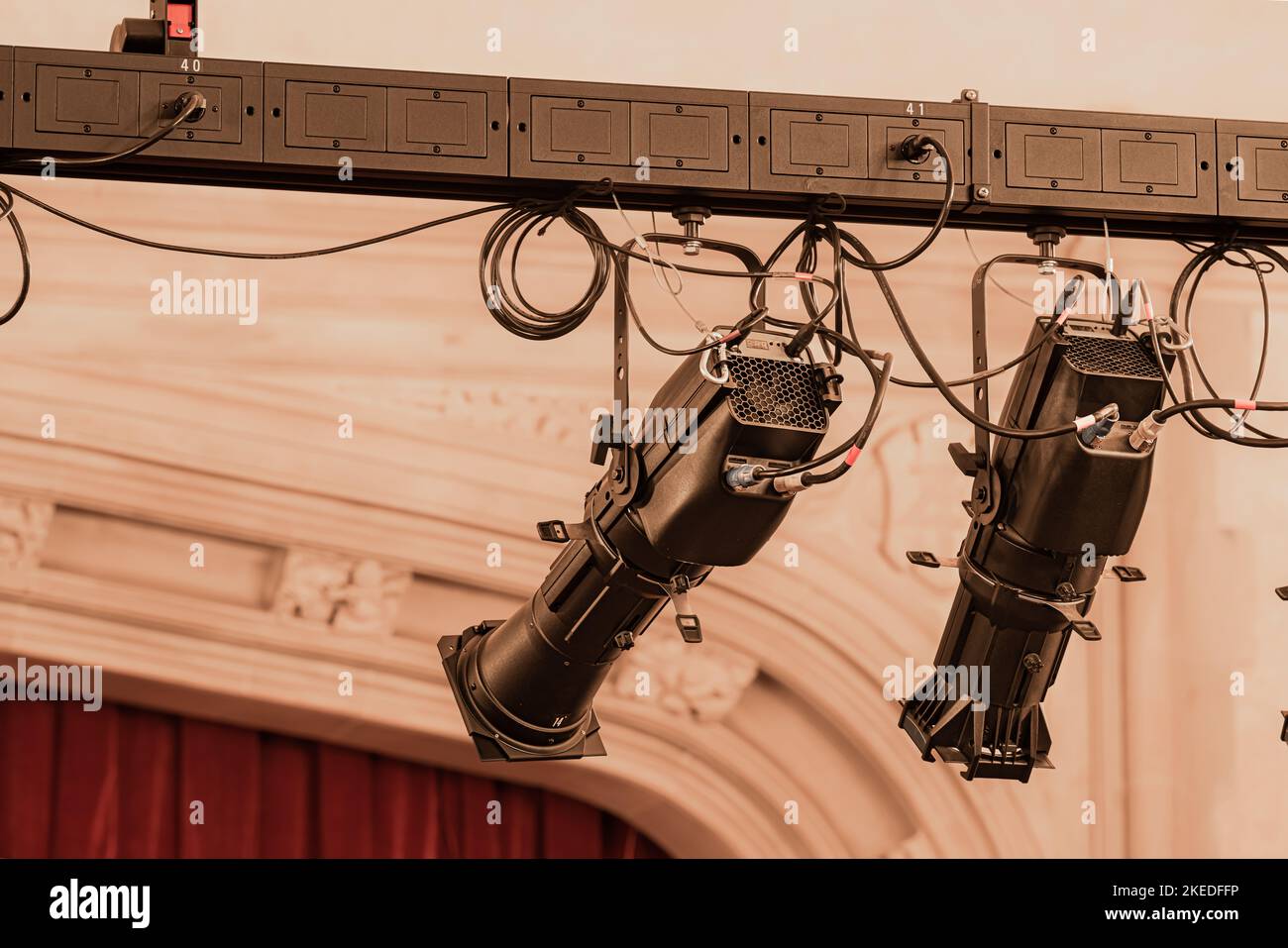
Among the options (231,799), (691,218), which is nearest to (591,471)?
(231,799)

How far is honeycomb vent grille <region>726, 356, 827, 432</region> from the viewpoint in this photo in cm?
176

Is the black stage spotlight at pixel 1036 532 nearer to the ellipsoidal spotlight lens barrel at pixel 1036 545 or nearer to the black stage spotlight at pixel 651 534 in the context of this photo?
the ellipsoidal spotlight lens barrel at pixel 1036 545

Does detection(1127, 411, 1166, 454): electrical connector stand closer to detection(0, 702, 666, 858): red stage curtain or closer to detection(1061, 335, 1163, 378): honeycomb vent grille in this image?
detection(1061, 335, 1163, 378): honeycomb vent grille

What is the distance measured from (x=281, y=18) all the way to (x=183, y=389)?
0.74 meters

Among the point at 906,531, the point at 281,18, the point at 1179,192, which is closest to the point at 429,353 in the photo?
the point at 281,18

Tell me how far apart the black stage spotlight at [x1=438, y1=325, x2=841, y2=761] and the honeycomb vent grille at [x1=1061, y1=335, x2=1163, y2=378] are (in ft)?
0.98

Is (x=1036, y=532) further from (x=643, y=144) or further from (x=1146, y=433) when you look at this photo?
(x=643, y=144)

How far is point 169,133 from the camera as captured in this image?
1731 mm

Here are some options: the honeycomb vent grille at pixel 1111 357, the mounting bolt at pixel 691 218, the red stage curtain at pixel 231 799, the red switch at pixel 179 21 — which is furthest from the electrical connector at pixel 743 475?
the red stage curtain at pixel 231 799

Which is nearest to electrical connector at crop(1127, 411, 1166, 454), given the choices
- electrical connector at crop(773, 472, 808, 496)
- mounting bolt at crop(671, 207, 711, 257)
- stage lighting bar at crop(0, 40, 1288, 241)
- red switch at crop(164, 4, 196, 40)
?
stage lighting bar at crop(0, 40, 1288, 241)

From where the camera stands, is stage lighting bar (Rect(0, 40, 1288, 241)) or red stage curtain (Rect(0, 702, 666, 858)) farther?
red stage curtain (Rect(0, 702, 666, 858))

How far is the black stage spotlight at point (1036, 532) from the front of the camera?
184 cm

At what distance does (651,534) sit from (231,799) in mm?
1505

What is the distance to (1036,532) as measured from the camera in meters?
1.89
